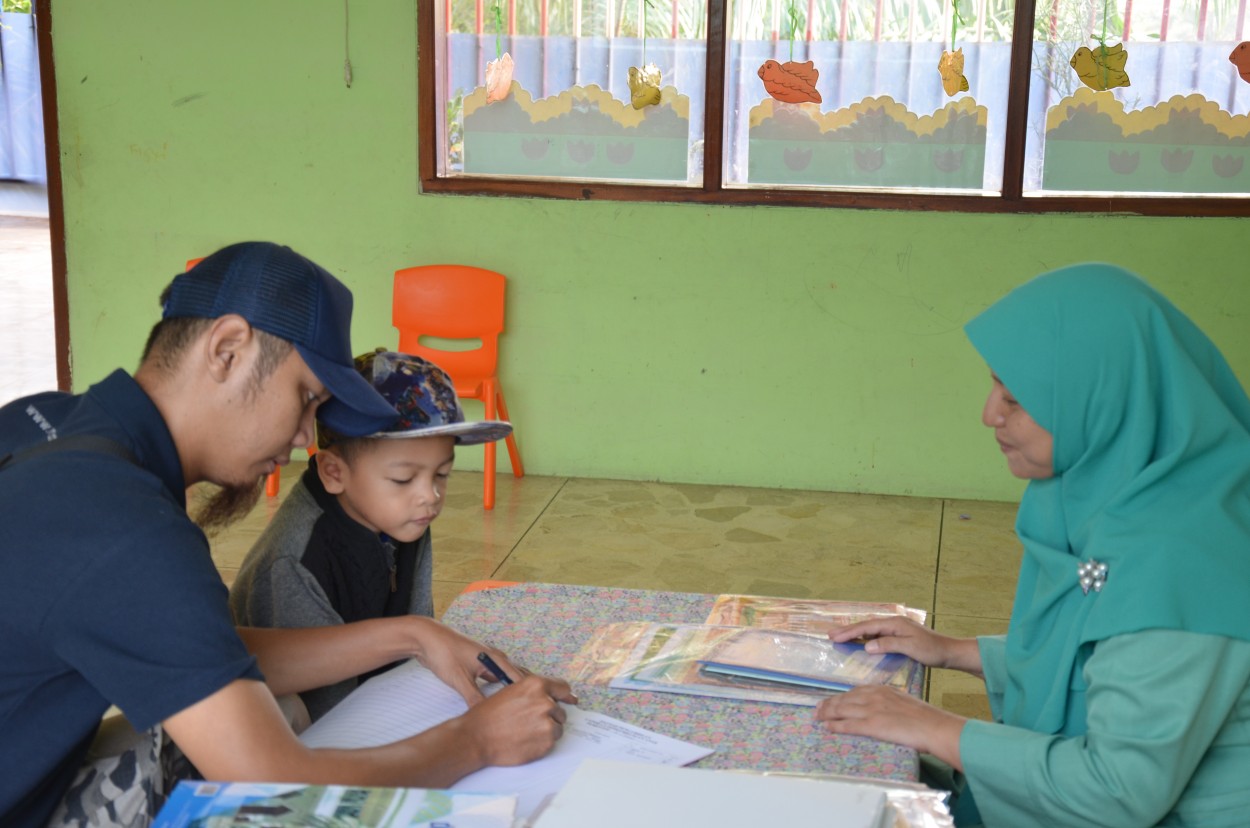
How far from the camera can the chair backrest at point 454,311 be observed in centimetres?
560

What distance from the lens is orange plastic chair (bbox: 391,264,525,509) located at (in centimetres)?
560

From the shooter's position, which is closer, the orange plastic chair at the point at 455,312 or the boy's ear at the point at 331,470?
the boy's ear at the point at 331,470

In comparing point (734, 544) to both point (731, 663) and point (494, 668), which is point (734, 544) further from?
point (494, 668)

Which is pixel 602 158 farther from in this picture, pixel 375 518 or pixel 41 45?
pixel 375 518

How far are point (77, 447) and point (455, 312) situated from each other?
4.24 metres

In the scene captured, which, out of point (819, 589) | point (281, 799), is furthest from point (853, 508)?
point (281, 799)

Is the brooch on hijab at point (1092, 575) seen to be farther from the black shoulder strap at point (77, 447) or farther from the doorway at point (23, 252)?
the doorway at point (23, 252)

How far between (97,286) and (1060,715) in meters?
→ 5.24

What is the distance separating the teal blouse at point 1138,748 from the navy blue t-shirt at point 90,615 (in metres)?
0.96

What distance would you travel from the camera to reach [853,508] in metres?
5.54

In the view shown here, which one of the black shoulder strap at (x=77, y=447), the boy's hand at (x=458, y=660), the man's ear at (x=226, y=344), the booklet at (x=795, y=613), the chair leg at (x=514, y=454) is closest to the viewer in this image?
the black shoulder strap at (x=77, y=447)

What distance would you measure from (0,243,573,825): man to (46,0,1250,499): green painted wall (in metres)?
4.03

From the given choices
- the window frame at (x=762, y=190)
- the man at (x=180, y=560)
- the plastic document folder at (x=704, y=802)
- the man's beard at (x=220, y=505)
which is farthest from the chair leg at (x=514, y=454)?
the plastic document folder at (x=704, y=802)

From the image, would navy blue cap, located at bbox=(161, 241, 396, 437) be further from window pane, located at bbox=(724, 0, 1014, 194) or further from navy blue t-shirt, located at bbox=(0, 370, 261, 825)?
window pane, located at bbox=(724, 0, 1014, 194)
